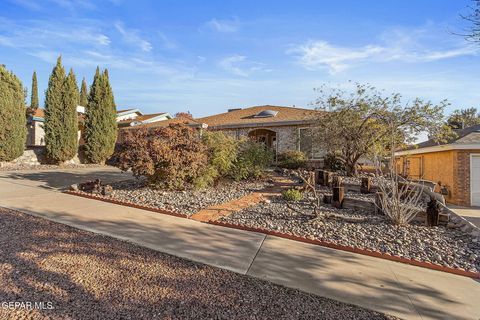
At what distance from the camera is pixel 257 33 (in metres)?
10.1

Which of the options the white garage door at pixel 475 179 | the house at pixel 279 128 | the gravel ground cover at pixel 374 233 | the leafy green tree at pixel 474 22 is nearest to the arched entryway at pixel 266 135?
the house at pixel 279 128

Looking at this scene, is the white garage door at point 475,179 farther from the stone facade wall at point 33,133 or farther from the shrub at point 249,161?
the stone facade wall at point 33,133

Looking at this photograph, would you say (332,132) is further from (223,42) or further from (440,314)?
(440,314)

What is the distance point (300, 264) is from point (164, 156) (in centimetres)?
506

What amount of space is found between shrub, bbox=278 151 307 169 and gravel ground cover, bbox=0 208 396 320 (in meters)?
12.1

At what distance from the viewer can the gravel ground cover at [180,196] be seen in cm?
633

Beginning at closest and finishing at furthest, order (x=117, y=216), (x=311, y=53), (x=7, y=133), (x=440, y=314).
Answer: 1. (x=440, y=314)
2. (x=117, y=216)
3. (x=311, y=53)
4. (x=7, y=133)

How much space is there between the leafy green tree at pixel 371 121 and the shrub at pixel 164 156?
22.1 ft

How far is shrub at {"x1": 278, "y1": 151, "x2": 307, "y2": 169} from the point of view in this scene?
15.0 metres

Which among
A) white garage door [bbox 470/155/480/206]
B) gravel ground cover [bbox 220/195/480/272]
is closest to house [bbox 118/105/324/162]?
white garage door [bbox 470/155/480/206]

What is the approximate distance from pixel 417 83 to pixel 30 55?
1607cm

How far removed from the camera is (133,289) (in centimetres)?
267

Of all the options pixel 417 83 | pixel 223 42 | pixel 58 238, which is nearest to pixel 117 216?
pixel 58 238

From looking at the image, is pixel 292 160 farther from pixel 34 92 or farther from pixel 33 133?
pixel 34 92
